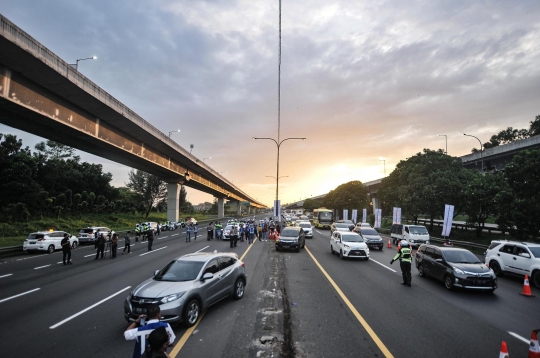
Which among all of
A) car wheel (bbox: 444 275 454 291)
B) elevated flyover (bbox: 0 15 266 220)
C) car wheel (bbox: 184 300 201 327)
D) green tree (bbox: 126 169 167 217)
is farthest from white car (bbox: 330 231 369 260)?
green tree (bbox: 126 169 167 217)

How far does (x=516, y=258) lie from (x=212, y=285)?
13.2 metres

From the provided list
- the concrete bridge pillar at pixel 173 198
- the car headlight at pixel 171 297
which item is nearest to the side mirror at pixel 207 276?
the car headlight at pixel 171 297

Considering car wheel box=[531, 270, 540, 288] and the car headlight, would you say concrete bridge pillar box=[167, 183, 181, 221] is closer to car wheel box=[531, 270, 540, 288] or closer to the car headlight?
the car headlight

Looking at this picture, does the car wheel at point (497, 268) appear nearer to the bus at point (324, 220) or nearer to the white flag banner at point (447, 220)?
the white flag banner at point (447, 220)

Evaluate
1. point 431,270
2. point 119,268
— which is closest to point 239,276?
point 431,270

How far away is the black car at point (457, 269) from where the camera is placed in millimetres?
10945

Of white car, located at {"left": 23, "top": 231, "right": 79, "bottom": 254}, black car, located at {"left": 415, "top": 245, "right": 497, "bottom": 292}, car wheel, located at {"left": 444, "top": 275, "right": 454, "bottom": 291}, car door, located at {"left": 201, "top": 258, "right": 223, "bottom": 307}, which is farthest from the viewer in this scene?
white car, located at {"left": 23, "top": 231, "right": 79, "bottom": 254}

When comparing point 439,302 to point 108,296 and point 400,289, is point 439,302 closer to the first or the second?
point 400,289

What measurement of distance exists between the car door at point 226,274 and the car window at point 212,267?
17 centimetres

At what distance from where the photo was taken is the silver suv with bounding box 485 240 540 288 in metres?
12.8

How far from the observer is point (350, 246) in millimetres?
18609

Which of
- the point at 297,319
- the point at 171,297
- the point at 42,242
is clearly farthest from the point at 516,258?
the point at 42,242

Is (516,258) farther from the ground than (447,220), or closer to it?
closer to it

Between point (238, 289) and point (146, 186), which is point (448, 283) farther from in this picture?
point (146, 186)
